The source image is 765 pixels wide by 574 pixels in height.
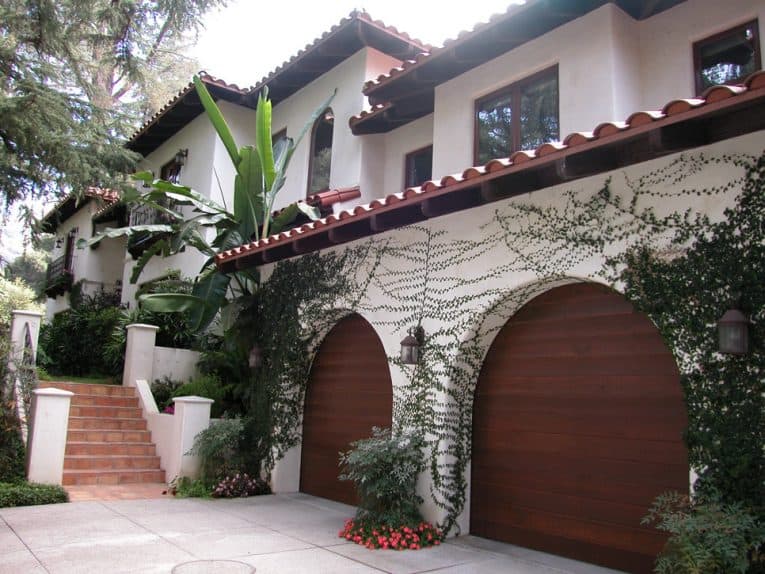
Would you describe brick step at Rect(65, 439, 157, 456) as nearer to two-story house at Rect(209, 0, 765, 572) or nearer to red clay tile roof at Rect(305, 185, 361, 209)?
two-story house at Rect(209, 0, 765, 572)

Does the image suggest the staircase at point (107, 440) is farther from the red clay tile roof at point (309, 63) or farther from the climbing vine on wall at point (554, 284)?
the red clay tile roof at point (309, 63)

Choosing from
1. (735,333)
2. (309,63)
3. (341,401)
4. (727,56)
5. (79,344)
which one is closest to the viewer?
(735,333)

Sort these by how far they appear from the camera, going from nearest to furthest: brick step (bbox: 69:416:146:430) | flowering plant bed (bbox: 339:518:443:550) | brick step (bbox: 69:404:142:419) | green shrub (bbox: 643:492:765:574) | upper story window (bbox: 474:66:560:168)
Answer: green shrub (bbox: 643:492:765:574) < flowering plant bed (bbox: 339:518:443:550) < upper story window (bbox: 474:66:560:168) < brick step (bbox: 69:416:146:430) < brick step (bbox: 69:404:142:419)

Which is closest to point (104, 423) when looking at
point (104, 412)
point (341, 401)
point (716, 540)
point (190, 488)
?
point (104, 412)

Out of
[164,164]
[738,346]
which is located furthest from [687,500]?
[164,164]

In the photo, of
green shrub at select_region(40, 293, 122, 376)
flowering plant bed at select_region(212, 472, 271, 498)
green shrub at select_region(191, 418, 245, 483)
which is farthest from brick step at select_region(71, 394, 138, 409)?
green shrub at select_region(40, 293, 122, 376)

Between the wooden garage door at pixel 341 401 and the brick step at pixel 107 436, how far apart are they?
3.41 meters

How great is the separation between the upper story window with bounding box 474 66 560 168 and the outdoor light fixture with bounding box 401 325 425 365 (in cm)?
331

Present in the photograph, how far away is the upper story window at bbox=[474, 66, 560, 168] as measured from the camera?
895 cm

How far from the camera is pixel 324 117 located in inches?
561

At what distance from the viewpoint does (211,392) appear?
12234 millimetres

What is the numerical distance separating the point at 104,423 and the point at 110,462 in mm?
1215

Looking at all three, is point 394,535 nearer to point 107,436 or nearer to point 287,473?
point 287,473

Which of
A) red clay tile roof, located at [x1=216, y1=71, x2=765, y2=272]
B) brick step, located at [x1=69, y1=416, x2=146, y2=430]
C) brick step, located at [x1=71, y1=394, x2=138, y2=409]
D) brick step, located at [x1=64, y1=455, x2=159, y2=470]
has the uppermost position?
red clay tile roof, located at [x1=216, y1=71, x2=765, y2=272]
